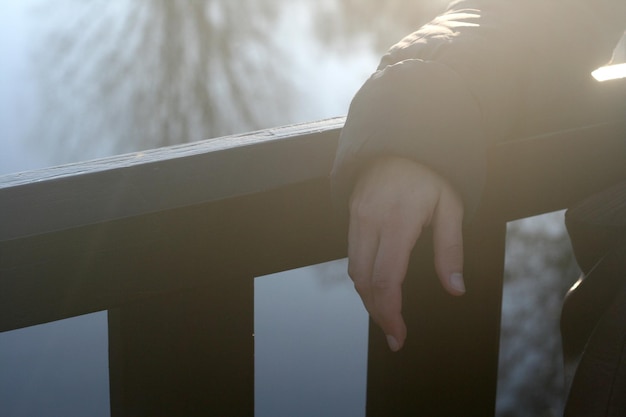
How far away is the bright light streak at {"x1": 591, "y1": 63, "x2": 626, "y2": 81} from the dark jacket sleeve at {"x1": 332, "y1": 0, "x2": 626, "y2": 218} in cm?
1

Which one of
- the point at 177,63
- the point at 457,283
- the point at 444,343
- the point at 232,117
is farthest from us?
the point at 177,63

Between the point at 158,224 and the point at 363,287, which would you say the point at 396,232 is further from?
the point at 158,224

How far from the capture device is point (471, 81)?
89 centimetres

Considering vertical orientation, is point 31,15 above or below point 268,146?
below

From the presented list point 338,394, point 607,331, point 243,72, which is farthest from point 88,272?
point 243,72

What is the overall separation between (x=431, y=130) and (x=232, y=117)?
321 cm

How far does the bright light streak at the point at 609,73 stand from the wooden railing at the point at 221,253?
2.2 inches

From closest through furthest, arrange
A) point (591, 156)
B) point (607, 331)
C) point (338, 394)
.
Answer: point (607, 331) → point (591, 156) → point (338, 394)

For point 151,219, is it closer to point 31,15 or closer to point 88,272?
point 88,272

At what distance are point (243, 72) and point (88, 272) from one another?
3577mm

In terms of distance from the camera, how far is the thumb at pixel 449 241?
0.79 meters

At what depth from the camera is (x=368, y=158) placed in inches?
32.3

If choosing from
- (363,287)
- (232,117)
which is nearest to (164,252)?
(363,287)

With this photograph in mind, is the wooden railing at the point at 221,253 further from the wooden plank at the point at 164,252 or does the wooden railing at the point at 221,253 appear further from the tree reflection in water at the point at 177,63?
the tree reflection in water at the point at 177,63
